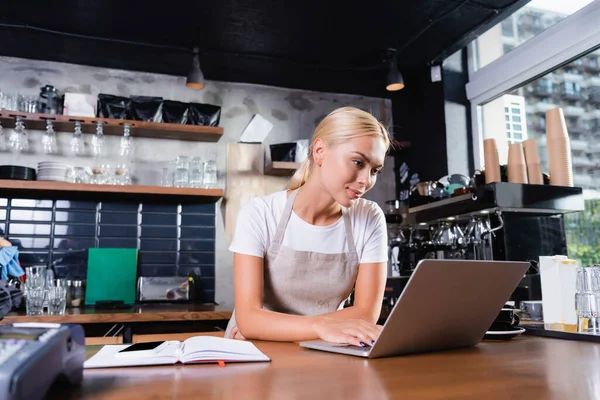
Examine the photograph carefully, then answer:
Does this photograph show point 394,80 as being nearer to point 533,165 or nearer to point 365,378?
point 533,165

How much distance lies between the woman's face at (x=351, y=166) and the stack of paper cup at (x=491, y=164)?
1346mm

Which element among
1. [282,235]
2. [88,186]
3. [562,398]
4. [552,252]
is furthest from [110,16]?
[562,398]

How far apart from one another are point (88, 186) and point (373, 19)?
1.97 m

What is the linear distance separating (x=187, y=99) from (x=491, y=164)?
219 cm

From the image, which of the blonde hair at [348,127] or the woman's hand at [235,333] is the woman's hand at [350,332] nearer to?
the woman's hand at [235,333]

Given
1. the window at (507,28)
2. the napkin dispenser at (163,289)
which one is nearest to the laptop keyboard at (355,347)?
the napkin dispenser at (163,289)

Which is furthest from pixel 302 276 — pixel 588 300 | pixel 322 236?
pixel 588 300

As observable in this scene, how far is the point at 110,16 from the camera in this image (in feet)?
9.68

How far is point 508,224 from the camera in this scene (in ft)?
8.32

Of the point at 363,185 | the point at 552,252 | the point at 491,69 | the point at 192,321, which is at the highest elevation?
the point at 491,69

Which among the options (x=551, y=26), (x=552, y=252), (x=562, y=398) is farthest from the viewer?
(x=551, y=26)

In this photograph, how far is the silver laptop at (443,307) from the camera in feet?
3.01

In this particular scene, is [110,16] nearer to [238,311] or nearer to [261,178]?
[261,178]

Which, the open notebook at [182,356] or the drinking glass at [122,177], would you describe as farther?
the drinking glass at [122,177]
